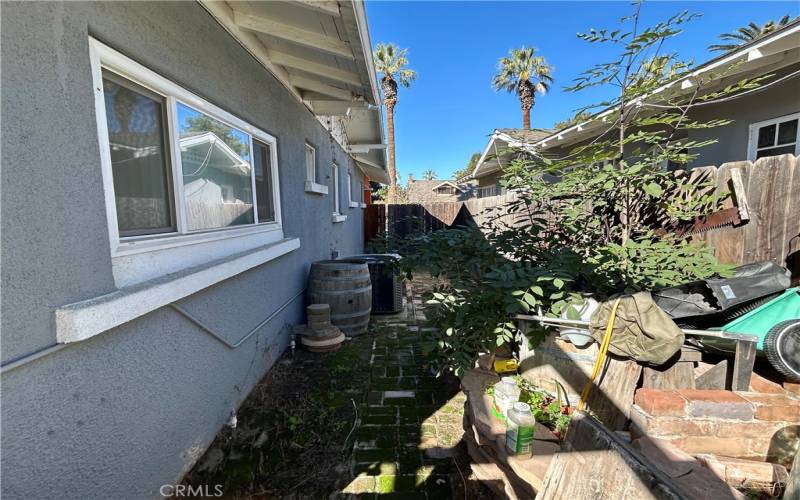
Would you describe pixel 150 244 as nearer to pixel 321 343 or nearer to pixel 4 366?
pixel 4 366

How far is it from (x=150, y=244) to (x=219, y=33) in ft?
6.02

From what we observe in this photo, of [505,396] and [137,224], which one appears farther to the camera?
[505,396]

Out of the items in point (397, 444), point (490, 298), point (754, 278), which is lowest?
point (397, 444)

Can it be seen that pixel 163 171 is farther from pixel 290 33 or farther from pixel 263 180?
pixel 290 33

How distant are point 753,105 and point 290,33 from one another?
5791 millimetres

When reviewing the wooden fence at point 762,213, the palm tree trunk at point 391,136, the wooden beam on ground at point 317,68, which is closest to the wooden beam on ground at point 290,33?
the wooden beam on ground at point 317,68

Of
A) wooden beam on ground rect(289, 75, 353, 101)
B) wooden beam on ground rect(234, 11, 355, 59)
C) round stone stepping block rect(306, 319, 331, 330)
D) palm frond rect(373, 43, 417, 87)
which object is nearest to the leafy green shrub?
round stone stepping block rect(306, 319, 331, 330)

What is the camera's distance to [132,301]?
5.07 ft

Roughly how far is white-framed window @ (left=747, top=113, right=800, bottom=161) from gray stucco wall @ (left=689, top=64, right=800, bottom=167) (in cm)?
6

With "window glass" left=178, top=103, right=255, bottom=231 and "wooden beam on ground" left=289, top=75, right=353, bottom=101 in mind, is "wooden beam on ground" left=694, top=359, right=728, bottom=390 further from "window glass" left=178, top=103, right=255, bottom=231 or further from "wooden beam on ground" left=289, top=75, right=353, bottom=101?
"wooden beam on ground" left=289, top=75, right=353, bottom=101

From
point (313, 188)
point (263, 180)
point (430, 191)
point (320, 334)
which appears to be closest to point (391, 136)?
point (313, 188)

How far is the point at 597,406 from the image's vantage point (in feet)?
7.78

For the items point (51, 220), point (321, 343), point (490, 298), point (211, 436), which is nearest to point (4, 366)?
point (51, 220)

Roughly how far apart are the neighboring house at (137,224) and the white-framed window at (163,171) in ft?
0.04
